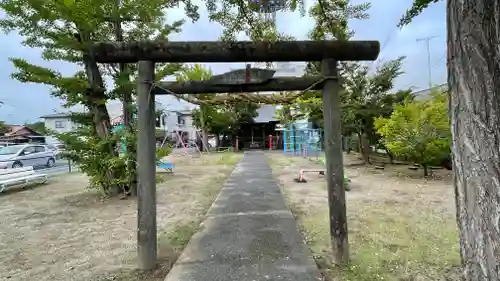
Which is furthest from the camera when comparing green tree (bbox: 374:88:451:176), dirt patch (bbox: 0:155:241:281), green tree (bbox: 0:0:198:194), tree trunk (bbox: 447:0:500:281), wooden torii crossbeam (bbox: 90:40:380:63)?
green tree (bbox: 374:88:451:176)

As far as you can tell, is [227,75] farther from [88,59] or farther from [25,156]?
[25,156]

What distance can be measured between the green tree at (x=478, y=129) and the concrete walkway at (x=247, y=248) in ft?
5.10

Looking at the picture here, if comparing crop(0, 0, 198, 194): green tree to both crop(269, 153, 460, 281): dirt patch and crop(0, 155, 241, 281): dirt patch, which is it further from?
crop(269, 153, 460, 281): dirt patch

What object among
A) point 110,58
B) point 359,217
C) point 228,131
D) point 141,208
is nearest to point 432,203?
point 359,217

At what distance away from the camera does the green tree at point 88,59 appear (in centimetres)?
664

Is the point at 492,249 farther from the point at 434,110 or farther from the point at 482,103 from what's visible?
the point at 434,110

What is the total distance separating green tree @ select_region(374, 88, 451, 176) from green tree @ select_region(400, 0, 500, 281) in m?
8.48

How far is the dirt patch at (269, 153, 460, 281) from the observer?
329cm

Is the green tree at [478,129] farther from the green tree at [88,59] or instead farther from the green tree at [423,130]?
the green tree at [423,130]

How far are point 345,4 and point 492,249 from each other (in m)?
2.97

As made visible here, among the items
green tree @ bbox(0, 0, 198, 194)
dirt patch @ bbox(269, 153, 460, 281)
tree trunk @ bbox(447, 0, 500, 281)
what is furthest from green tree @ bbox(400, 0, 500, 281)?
green tree @ bbox(0, 0, 198, 194)

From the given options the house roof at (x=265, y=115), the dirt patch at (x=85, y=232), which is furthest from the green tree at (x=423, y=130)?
the house roof at (x=265, y=115)

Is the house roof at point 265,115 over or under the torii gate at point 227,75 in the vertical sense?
over

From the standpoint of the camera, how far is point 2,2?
6.72 meters
